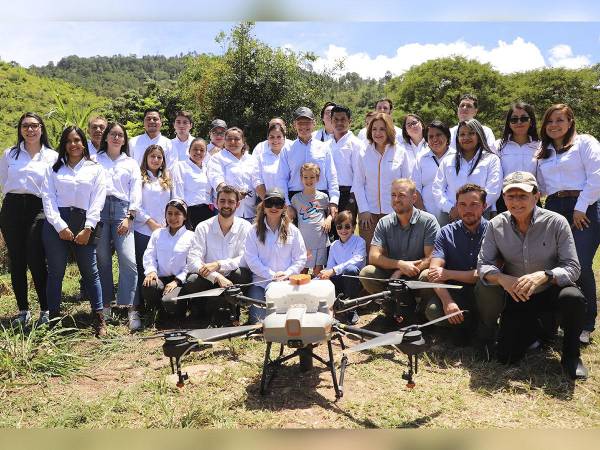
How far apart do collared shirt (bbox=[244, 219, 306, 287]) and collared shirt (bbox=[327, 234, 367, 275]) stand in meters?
0.49

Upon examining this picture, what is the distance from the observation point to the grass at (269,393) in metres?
3.62

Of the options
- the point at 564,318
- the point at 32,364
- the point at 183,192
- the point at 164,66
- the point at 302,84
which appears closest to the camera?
the point at 564,318

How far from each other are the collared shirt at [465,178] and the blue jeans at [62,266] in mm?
3787

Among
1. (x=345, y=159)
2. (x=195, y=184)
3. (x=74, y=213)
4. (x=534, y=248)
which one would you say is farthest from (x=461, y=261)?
(x=74, y=213)

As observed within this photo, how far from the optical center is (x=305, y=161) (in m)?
6.41

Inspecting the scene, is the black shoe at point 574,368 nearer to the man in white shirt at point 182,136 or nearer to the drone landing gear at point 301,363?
the drone landing gear at point 301,363

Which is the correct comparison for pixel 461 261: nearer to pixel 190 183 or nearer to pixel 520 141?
pixel 520 141

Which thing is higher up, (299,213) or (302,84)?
(302,84)

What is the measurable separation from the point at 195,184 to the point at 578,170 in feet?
14.2

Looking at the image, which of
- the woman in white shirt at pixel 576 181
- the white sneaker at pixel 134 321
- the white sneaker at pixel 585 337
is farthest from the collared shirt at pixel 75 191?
the white sneaker at pixel 585 337

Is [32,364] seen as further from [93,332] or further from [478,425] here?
[478,425]

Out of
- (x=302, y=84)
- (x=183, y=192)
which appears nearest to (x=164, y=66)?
(x=302, y=84)

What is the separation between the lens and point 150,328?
576 centimetres

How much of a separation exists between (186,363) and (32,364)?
1.31 metres
